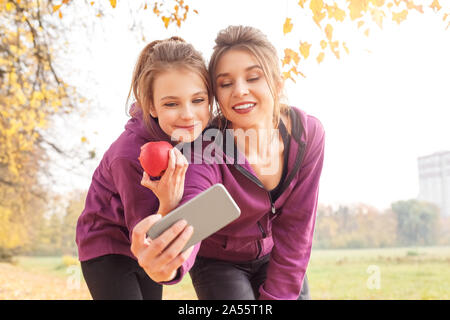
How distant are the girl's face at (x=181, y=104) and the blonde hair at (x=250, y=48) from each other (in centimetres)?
16

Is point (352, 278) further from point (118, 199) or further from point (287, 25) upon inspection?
point (118, 199)

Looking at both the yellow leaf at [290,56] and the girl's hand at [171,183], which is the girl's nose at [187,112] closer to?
the girl's hand at [171,183]

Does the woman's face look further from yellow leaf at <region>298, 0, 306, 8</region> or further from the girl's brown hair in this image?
yellow leaf at <region>298, 0, 306, 8</region>

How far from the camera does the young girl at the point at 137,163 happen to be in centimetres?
212

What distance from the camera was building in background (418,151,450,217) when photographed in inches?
309

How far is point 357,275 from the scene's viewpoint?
781cm

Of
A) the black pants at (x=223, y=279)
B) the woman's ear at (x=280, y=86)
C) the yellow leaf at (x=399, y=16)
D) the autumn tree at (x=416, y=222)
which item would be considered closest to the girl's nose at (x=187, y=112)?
the woman's ear at (x=280, y=86)

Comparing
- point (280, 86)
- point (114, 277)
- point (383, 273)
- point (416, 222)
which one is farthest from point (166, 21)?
point (416, 222)

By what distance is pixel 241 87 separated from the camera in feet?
7.36
